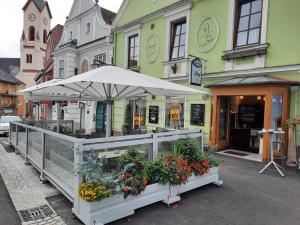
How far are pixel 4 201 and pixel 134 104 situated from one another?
30.6ft

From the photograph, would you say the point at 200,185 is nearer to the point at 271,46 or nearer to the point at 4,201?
the point at 4,201

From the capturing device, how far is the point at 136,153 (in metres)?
4.22

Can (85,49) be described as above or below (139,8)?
below

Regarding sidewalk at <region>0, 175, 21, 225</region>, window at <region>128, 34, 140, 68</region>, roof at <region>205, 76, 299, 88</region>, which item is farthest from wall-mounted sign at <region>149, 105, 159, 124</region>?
sidewalk at <region>0, 175, 21, 225</region>

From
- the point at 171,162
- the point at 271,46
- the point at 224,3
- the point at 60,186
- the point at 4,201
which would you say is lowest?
the point at 4,201

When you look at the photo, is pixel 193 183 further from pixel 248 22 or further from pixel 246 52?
pixel 248 22

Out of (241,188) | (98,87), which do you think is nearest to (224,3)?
(98,87)

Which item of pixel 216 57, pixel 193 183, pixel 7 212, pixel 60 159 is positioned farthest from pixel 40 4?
pixel 193 183

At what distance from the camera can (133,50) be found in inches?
528

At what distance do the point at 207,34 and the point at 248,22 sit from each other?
1580 mm

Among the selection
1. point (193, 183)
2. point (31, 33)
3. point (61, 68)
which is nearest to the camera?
point (193, 183)

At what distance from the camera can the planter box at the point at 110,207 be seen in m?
3.40

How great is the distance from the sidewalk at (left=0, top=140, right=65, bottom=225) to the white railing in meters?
0.26

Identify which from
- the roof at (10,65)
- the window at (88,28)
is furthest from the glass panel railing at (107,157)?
the roof at (10,65)
